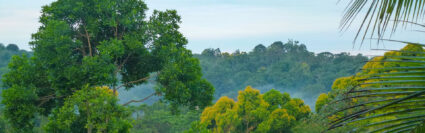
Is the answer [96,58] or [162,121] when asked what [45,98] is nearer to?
[96,58]

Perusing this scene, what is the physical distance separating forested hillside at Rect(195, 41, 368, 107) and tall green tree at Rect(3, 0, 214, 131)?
1781 inches

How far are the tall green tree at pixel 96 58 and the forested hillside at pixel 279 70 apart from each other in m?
45.2

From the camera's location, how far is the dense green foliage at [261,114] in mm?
25203

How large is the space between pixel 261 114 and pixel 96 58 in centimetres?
1634

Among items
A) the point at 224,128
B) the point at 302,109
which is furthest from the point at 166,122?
the point at 302,109

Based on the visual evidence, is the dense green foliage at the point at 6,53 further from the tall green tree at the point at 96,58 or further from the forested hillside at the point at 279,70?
the tall green tree at the point at 96,58

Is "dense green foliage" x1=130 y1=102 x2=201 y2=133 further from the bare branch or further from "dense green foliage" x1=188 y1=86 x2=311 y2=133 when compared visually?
the bare branch

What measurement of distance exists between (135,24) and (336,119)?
10.6 metres

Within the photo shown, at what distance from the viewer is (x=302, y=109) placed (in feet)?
86.1

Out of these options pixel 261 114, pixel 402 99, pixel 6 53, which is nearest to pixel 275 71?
pixel 6 53

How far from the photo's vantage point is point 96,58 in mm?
10234

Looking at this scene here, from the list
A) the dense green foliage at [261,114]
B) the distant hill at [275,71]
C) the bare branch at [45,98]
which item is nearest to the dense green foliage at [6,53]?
the distant hill at [275,71]

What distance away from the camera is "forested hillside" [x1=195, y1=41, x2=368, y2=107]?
188ft

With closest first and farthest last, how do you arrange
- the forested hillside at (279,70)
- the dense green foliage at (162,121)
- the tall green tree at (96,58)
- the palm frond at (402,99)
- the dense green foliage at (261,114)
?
the palm frond at (402,99), the tall green tree at (96,58), the dense green foliage at (261,114), the dense green foliage at (162,121), the forested hillside at (279,70)
